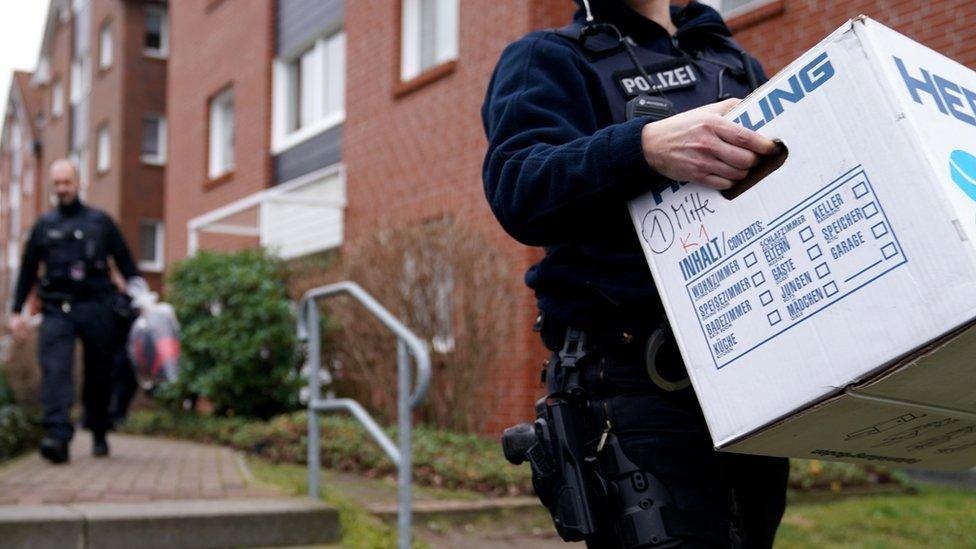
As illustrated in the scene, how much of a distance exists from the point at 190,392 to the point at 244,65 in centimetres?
638

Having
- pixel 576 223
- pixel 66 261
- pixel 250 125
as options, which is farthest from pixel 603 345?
pixel 250 125

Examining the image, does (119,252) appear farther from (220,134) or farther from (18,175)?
(18,175)

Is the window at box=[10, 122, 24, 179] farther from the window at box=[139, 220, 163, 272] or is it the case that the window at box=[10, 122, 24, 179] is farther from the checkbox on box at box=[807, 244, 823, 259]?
the checkbox on box at box=[807, 244, 823, 259]

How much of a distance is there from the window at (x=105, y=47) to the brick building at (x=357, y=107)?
878 cm

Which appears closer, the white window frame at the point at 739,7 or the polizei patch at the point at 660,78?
the polizei patch at the point at 660,78

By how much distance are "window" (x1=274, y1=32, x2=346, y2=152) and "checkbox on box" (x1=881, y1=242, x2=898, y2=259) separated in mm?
12231

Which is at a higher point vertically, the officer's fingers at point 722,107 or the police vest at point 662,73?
the police vest at point 662,73

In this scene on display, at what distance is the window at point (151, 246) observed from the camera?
84.3 feet

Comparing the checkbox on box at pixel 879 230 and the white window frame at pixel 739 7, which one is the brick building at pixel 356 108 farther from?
the checkbox on box at pixel 879 230

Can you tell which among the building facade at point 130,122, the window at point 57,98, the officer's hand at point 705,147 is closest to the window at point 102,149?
the building facade at point 130,122

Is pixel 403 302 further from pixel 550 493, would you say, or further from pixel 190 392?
pixel 550 493

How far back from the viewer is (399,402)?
5.05 m

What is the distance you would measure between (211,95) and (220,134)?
612 millimetres

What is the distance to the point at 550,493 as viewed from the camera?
2.01 metres
